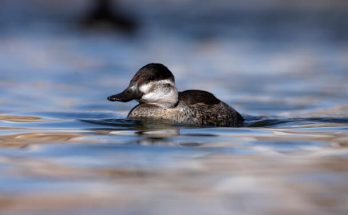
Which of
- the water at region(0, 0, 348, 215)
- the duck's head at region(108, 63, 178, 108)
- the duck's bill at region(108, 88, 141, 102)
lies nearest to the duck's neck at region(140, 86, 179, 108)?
the duck's head at region(108, 63, 178, 108)

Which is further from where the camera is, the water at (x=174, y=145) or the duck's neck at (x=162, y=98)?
the duck's neck at (x=162, y=98)

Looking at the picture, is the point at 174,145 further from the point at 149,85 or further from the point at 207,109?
the point at 207,109

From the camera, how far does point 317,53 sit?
23281 millimetres

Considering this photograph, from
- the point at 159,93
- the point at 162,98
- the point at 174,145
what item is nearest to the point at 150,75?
the point at 159,93

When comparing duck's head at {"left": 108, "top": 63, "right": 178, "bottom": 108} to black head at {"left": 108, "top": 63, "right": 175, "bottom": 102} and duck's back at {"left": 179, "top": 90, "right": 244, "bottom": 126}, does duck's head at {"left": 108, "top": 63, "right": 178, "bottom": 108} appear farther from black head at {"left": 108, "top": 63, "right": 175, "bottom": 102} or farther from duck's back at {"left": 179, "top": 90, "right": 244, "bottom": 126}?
duck's back at {"left": 179, "top": 90, "right": 244, "bottom": 126}

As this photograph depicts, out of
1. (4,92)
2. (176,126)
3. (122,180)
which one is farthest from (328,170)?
(4,92)

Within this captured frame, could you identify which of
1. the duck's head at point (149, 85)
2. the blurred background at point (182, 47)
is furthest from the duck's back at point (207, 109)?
the blurred background at point (182, 47)

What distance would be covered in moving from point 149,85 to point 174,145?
1522mm

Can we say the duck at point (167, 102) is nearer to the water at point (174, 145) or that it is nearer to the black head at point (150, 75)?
the black head at point (150, 75)

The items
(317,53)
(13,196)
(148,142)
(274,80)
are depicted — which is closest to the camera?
(13,196)

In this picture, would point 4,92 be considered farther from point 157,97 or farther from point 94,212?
point 94,212

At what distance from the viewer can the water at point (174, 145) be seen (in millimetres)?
5754

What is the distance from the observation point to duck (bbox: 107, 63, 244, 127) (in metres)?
9.47

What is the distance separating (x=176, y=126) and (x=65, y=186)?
11.9 feet
